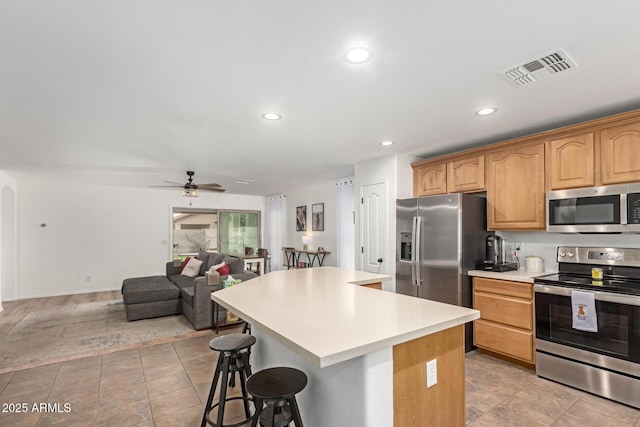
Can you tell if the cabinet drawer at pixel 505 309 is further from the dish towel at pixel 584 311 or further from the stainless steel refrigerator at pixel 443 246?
the dish towel at pixel 584 311

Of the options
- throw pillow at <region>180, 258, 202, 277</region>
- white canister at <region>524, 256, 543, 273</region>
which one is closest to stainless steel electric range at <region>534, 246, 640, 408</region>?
white canister at <region>524, 256, 543, 273</region>

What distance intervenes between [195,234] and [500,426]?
25.7ft

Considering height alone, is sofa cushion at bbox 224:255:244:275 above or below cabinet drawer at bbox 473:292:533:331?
above

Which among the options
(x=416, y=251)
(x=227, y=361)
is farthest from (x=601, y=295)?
(x=227, y=361)

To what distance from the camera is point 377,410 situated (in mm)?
1350

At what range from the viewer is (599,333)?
2.60 m

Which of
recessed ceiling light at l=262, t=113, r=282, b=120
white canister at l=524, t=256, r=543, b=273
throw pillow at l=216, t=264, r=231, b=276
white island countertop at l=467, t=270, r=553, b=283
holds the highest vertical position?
recessed ceiling light at l=262, t=113, r=282, b=120

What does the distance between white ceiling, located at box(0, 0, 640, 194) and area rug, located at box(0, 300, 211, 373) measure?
2.36m

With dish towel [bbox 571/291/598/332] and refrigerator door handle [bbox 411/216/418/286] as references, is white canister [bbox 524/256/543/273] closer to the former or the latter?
dish towel [bbox 571/291/598/332]

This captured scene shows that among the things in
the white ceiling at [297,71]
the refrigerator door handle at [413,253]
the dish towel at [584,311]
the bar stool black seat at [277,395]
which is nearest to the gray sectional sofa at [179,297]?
the white ceiling at [297,71]

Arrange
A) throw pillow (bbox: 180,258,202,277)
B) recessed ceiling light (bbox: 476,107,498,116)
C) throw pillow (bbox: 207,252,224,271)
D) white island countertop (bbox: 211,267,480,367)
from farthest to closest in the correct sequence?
throw pillow (bbox: 180,258,202,277) < throw pillow (bbox: 207,252,224,271) < recessed ceiling light (bbox: 476,107,498,116) < white island countertop (bbox: 211,267,480,367)

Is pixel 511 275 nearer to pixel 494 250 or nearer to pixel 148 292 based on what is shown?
pixel 494 250

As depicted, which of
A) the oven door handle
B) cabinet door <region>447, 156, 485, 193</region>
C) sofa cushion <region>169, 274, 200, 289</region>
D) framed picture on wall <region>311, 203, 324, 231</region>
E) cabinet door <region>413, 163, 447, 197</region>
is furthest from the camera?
framed picture on wall <region>311, 203, 324, 231</region>

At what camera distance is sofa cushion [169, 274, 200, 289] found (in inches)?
207
